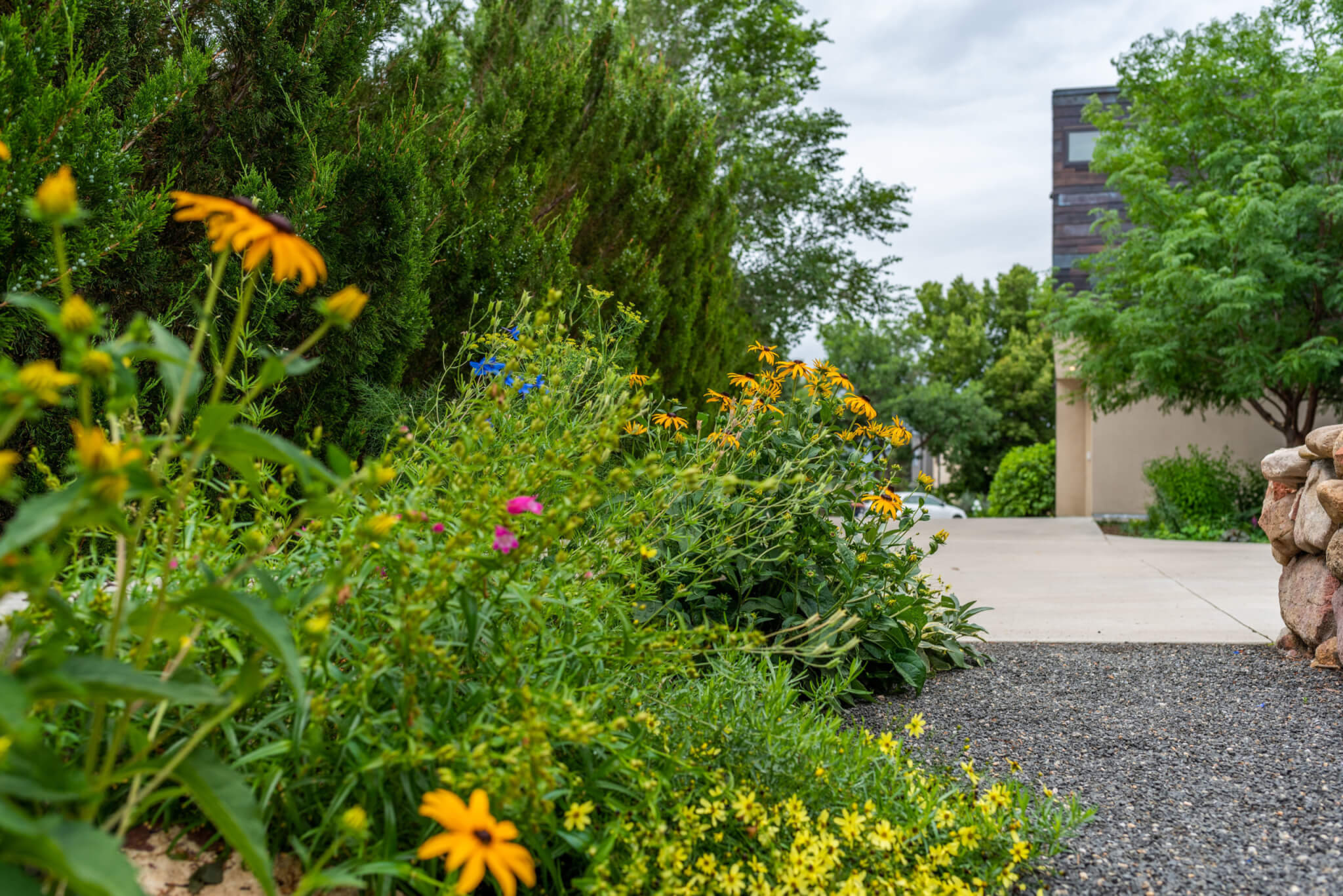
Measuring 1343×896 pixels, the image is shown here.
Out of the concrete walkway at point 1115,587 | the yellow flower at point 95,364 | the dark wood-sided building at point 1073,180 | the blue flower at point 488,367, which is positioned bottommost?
the concrete walkway at point 1115,587

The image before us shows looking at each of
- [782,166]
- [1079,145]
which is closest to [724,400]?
[782,166]

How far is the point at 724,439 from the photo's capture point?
2.62 m

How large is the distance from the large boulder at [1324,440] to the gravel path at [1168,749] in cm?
87

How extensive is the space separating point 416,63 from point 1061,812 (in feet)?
13.5

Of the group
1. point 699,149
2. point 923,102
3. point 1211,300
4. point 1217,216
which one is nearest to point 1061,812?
point 699,149

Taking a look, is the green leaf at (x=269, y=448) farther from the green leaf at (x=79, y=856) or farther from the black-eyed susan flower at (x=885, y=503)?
the black-eyed susan flower at (x=885, y=503)

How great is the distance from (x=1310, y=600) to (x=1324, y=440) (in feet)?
2.17

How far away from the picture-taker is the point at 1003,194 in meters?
30.1

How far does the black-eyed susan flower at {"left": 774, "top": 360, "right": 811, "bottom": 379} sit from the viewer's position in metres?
3.08

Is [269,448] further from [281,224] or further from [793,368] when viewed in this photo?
[793,368]

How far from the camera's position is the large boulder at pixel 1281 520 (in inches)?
146

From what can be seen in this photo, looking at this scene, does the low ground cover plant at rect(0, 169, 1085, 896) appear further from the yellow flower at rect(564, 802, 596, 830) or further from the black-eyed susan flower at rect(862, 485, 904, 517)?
the black-eyed susan flower at rect(862, 485, 904, 517)

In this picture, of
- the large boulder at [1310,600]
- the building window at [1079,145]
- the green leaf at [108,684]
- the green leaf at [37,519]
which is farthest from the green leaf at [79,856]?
the building window at [1079,145]

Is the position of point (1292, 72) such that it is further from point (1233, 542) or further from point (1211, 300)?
point (1233, 542)
